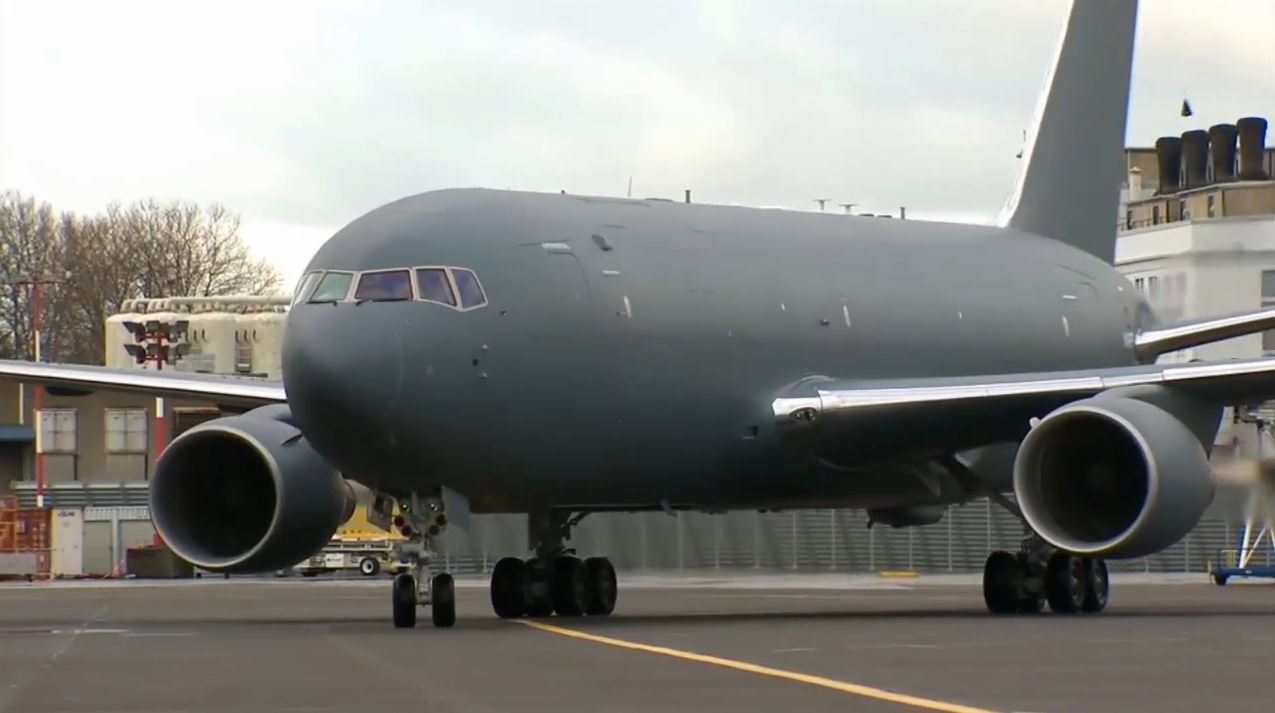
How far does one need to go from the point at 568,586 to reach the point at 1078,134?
1174 cm

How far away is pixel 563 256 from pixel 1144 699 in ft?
40.1

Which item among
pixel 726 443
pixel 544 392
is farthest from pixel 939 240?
pixel 544 392

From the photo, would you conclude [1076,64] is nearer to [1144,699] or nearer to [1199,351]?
[1144,699]

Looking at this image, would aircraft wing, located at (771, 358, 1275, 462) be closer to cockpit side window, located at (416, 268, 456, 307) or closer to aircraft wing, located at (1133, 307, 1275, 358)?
aircraft wing, located at (1133, 307, 1275, 358)

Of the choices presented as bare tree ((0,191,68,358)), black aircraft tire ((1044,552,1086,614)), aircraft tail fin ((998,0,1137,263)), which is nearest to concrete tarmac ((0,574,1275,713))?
black aircraft tire ((1044,552,1086,614))

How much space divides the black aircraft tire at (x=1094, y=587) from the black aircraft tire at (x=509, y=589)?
257 inches

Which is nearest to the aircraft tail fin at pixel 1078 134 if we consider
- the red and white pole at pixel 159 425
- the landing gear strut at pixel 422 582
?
the landing gear strut at pixel 422 582

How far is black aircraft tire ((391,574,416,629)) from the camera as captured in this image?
25.1 m

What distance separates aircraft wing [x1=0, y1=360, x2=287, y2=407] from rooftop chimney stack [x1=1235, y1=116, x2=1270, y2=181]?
65.9 m

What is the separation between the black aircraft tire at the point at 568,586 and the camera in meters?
28.4

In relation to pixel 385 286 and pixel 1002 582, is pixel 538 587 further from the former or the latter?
pixel 1002 582

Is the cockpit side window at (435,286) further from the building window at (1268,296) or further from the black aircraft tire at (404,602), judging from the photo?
the building window at (1268,296)

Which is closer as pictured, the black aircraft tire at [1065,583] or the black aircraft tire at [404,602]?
the black aircraft tire at [404,602]

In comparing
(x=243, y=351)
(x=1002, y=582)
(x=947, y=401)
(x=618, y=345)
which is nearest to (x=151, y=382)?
(x=618, y=345)
